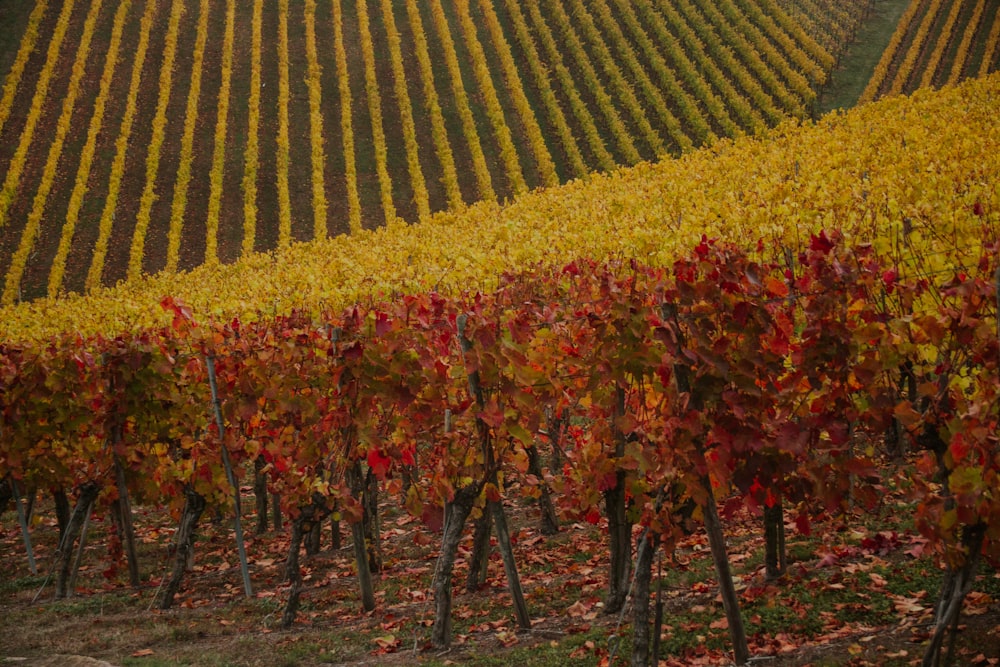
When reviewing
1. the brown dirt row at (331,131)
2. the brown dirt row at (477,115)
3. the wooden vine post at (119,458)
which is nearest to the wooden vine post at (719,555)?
the wooden vine post at (119,458)

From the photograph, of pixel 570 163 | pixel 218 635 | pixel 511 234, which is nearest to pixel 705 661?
pixel 218 635

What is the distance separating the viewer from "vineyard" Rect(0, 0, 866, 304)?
113 feet

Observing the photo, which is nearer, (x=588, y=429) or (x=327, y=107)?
(x=588, y=429)

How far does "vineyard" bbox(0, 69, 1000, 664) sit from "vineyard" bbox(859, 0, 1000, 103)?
1140 inches

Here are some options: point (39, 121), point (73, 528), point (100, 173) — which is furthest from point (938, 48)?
point (39, 121)

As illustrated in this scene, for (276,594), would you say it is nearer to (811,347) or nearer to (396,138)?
(811,347)

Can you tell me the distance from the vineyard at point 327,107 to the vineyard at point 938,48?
3.07 meters

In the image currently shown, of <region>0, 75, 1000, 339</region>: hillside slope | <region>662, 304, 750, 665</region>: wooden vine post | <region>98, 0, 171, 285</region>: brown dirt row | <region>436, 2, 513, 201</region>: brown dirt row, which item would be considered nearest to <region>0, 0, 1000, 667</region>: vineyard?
<region>662, 304, 750, 665</region>: wooden vine post

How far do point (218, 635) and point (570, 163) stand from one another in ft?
105

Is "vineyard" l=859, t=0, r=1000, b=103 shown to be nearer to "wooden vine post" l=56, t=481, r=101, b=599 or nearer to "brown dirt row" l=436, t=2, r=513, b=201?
"brown dirt row" l=436, t=2, r=513, b=201

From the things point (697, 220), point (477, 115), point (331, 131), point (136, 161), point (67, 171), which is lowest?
point (697, 220)

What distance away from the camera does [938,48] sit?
41.1 meters

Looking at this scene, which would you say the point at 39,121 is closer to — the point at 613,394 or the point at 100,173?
the point at 100,173

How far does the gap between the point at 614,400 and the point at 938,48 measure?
144 feet
